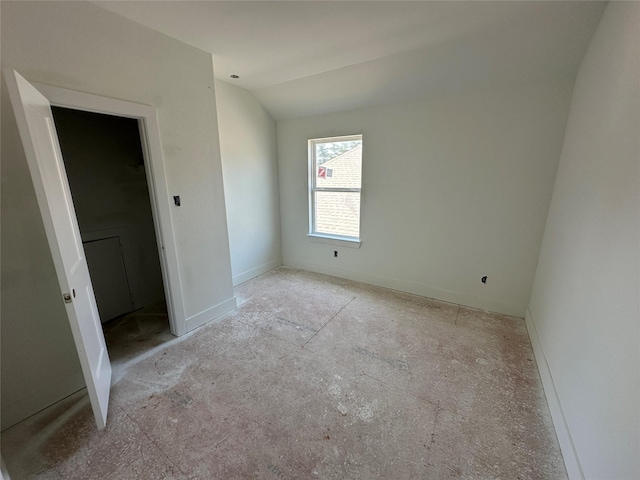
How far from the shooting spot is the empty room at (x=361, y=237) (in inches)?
51.9

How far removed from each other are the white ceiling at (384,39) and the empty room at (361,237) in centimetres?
2

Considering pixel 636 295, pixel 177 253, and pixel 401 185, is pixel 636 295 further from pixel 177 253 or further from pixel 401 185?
pixel 177 253

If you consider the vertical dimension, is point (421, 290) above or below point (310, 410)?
above

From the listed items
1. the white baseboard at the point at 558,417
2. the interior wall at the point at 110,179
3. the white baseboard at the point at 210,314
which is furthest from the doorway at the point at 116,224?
the white baseboard at the point at 558,417

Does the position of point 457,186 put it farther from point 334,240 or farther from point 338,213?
point 334,240

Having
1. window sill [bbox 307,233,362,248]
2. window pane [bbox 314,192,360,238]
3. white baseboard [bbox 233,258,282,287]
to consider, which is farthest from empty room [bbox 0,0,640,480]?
white baseboard [bbox 233,258,282,287]

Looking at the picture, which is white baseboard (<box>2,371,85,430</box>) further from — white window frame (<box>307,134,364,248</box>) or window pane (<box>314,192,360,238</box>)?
window pane (<box>314,192,360,238</box>)

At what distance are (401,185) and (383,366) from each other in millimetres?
1990

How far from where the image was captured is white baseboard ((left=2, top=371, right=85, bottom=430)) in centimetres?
153

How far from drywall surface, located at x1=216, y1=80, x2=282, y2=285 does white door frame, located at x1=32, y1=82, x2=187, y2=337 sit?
1071mm

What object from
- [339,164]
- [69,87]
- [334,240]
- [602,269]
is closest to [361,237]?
[334,240]

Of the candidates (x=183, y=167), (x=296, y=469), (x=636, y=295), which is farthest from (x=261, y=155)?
(x=636, y=295)

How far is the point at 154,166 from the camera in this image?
79.2 inches

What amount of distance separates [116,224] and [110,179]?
45cm
